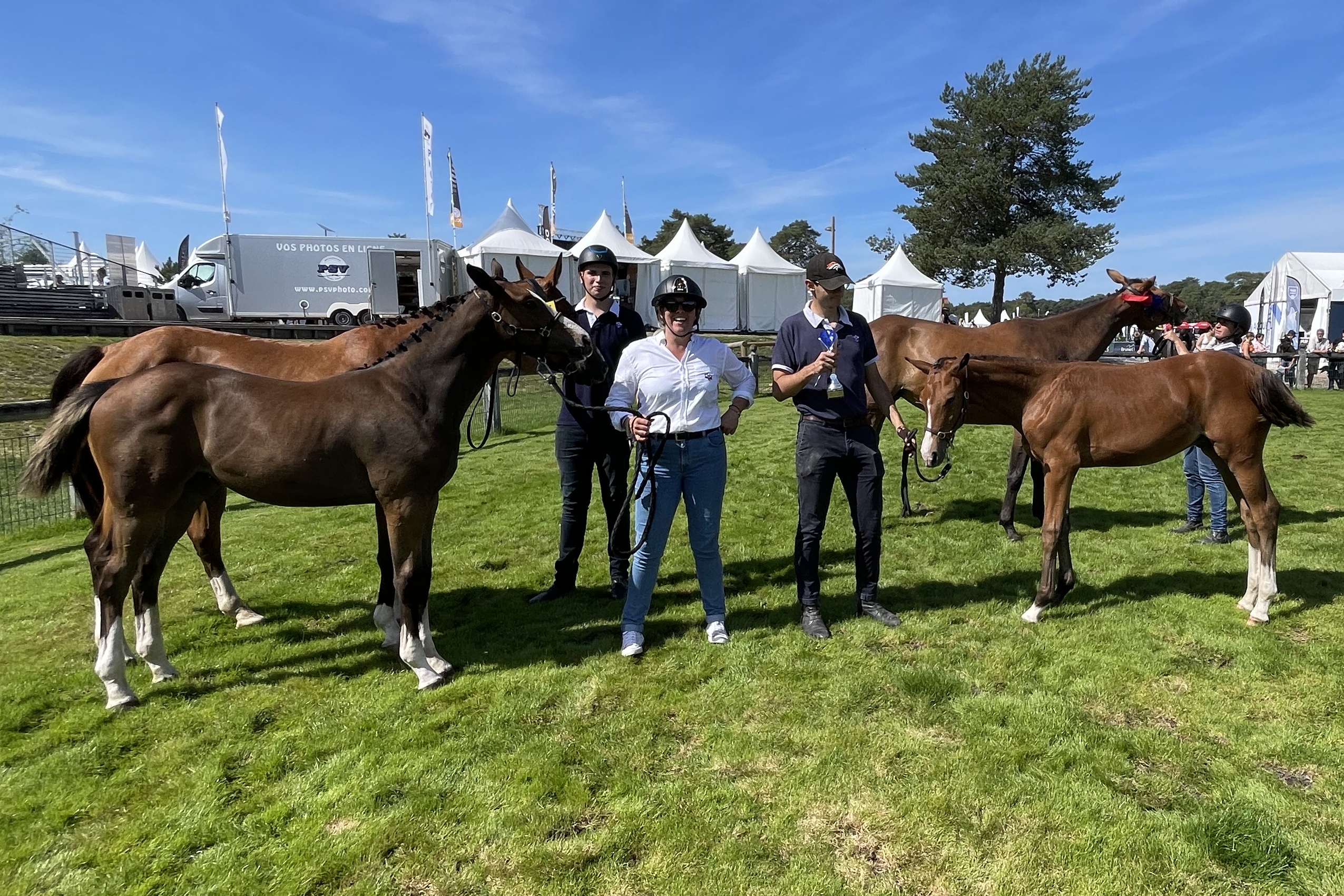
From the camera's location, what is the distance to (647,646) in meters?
4.24

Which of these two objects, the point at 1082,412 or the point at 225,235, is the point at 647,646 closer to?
the point at 1082,412

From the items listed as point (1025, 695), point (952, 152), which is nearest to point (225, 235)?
point (1025, 695)

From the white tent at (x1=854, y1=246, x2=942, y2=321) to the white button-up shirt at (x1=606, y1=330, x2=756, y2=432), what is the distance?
84.2 ft

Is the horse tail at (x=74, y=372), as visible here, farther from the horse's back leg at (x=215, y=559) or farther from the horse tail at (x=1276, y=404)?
the horse tail at (x=1276, y=404)

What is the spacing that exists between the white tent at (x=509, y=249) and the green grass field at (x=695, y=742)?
1987cm

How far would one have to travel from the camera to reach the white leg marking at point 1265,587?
4.46 metres

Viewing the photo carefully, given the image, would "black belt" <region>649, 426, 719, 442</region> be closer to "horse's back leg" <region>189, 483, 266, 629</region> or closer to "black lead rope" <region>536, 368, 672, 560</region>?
"black lead rope" <region>536, 368, 672, 560</region>

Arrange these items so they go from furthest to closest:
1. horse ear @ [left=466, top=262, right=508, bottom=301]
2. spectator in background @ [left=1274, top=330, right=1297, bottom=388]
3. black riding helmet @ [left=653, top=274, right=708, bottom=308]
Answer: spectator in background @ [left=1274, top=330, right=1297, bottom=388], black riding helmet @ [left=653, top=274, right=708, bottom=308], horse ear @ [left=466, top=262, right=508, bottom=301]

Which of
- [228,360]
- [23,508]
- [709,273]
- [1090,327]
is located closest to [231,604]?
[228,360]

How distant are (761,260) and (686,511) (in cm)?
2746

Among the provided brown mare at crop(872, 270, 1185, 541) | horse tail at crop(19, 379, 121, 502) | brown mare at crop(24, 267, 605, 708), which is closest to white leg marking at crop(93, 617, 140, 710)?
brown mare at crop(24, 267, 605, 708)

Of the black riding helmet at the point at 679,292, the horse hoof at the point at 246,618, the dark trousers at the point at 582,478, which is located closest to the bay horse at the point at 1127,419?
the black riding helmet at the point at 679,292

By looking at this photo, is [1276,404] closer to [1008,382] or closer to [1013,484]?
[1008,382]

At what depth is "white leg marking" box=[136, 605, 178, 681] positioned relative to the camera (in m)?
3.83
